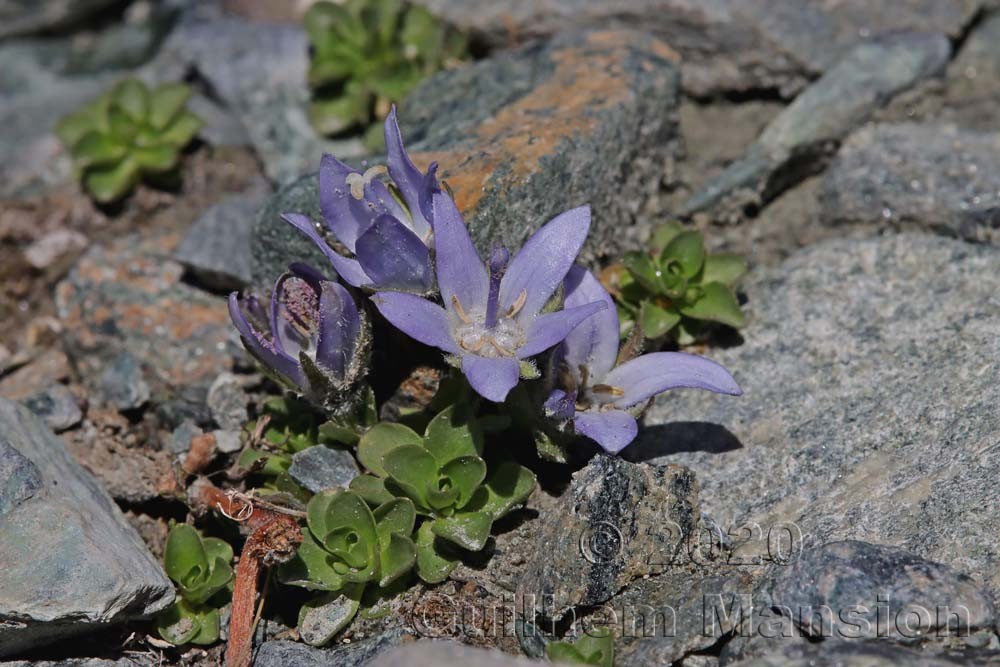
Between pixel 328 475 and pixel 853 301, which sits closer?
pixel 328 475

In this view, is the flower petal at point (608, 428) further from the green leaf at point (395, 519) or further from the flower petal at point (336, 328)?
the flower petal at point (336, 328)

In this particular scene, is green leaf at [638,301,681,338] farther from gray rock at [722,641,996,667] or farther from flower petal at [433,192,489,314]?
gray rock at [722,641,996,667]

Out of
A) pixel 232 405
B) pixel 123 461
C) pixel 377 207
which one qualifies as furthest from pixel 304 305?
pixel 123 461

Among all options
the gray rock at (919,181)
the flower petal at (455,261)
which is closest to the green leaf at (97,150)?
the flower petal at (455,261)

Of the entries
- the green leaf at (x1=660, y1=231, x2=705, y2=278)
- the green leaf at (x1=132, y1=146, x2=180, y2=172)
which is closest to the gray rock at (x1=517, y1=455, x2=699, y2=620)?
the green leaf at (x1=660, y1=231, x2=705, y2=278)

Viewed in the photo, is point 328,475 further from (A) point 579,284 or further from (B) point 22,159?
(B) point 22,159

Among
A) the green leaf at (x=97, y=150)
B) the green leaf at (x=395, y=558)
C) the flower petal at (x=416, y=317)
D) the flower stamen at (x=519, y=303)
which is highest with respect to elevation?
the green leaf at (x=97, y=150)

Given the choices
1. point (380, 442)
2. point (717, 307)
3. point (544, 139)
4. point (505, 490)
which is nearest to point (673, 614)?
point (505, 490)
